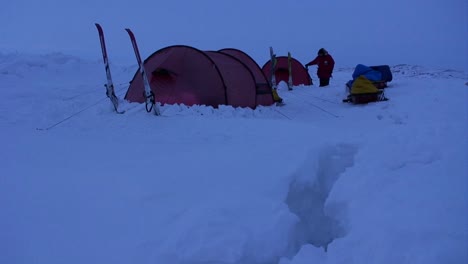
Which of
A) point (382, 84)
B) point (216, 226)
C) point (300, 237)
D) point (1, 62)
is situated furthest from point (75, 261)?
point (1, 62)

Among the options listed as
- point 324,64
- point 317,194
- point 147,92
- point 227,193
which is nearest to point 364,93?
point 324,64

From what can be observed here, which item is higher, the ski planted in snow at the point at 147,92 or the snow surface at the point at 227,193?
the ski planted in snow at the point at 147,92

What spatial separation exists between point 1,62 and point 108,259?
45.3 feet

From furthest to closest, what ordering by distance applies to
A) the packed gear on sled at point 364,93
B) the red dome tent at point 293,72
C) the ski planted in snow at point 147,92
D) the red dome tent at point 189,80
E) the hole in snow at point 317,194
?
the red dome tent at point 293,72 → the packed gear on sled at point 364,93 → the red dome tent at point 189,80 → the ski planted in snow at point 147,92 → the hole in snow at point 317,194

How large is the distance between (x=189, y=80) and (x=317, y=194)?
4873mm

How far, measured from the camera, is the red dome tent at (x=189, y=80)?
745 cm

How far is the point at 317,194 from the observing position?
338cm

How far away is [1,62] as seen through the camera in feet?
42.5

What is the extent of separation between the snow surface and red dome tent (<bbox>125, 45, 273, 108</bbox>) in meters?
2.02

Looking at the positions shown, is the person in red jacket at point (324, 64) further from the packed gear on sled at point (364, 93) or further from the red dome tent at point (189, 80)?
the red dome tent at point (189, 80)

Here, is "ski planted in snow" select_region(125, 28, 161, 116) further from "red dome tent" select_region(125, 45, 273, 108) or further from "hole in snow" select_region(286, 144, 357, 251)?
"hole in snow" select_region(286, 144, 357, 251)

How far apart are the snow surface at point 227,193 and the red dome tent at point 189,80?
202cm

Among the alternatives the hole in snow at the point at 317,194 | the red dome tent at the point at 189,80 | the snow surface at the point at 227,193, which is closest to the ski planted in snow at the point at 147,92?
the snow surface at the point at 227,193

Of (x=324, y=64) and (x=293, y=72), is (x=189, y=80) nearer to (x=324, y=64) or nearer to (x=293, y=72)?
(x=324, y=64)
